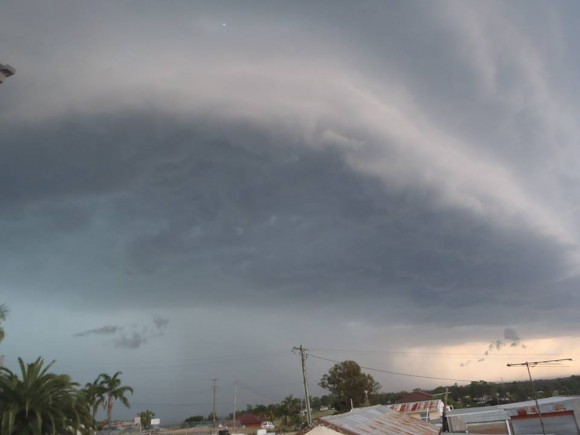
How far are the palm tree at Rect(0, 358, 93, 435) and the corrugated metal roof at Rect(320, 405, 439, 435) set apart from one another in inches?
1094

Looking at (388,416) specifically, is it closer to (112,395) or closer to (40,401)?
(40,401)

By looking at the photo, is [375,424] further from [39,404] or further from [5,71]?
[39,404]

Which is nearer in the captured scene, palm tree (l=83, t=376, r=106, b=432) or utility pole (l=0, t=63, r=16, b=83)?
utility pole (l=0, t=63, r=16, b=83)

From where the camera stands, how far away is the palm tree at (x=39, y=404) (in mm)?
35219

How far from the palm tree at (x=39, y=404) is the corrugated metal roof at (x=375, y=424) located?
2778 cm

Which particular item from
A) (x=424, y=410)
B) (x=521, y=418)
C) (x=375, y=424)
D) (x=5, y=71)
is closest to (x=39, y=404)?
(x=375, y=424)

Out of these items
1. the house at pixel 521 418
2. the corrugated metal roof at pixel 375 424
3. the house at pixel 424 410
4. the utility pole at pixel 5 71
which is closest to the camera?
the utility pole at pixel 5 71

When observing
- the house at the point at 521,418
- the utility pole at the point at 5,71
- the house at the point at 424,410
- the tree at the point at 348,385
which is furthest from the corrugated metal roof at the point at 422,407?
the utility pole at the point at 5,71

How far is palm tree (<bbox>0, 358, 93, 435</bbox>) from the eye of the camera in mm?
35219

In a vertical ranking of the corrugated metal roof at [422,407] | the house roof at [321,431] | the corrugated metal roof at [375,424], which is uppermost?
the house roof at [321,431]

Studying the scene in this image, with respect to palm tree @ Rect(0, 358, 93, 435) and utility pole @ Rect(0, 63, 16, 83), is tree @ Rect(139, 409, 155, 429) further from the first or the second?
utility pole @ Rect(0, 63, 16, 83)

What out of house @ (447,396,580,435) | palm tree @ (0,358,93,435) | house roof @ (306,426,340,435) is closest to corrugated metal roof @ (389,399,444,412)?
house @ (447,396,580,435)

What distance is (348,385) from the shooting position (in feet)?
332

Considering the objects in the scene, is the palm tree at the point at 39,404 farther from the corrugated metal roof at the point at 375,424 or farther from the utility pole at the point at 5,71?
the utility pole at the point at 5,71
